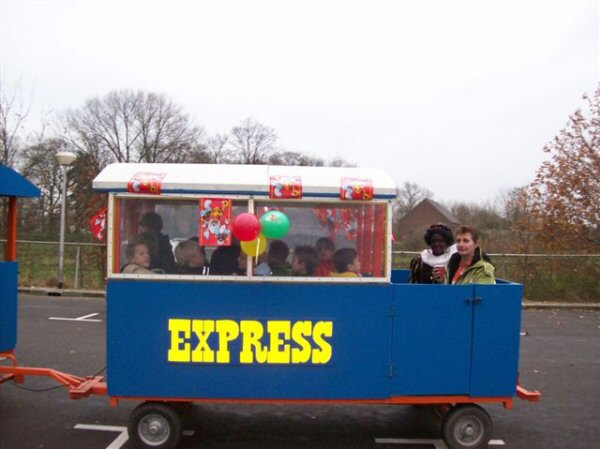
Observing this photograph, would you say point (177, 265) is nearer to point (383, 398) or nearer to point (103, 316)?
point (383, 398)

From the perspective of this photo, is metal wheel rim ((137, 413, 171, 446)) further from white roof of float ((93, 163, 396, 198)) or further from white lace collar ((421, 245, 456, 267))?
white lace collar ((421, 245, 456, 267))

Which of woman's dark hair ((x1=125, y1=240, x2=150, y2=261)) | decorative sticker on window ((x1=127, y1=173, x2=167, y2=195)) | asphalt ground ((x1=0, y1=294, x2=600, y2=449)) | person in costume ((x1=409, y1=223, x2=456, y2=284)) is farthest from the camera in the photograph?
person in costume ((x1=409, y1=223, x2=456, y2=284))

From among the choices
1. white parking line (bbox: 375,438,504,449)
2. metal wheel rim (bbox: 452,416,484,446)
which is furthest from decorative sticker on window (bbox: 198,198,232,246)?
metal wheel rim (bbox: 452,416,484,446)

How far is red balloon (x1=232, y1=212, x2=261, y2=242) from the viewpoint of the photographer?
12.4 ft

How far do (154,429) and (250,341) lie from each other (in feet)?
Answer: 3.50

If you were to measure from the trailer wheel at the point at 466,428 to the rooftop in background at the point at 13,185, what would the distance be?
4650 mm

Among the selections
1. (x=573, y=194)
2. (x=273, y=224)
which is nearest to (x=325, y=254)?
(x=273, y=224)

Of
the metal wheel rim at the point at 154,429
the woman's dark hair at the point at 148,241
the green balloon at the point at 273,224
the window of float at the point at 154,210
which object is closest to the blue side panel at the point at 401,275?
the green balloon at the point at 273,224

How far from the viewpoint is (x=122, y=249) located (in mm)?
4043

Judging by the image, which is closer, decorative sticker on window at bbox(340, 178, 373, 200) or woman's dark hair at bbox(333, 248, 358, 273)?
decorative sticker on window at bbox(340, 178, 373, 200)

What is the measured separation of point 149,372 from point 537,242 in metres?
13.0

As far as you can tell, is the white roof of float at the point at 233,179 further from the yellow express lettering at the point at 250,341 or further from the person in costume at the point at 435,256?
the person in costume at the point at 435,256

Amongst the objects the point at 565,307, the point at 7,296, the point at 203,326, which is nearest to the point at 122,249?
the point at 203,326

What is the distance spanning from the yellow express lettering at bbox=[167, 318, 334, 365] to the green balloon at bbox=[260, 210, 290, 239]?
2.26ft
